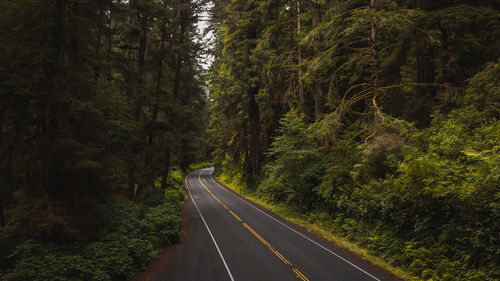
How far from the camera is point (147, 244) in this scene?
10.6 meters

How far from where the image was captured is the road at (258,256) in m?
8.97

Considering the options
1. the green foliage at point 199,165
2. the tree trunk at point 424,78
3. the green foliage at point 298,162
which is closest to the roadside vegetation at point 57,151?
the green foliage at point 298,162

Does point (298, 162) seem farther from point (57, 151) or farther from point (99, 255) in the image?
point (57, 151)

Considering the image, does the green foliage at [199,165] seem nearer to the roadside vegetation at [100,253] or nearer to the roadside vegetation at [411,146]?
the roadside vegetation at [411,146]

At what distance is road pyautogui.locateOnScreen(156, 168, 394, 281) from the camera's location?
897cm

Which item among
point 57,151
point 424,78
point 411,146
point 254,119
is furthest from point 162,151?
point 424,78

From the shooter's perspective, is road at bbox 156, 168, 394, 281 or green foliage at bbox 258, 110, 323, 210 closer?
road at bbox 156, 168, 394, 281

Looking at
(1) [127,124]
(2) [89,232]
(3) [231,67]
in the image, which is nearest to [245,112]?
(3) [231,67]

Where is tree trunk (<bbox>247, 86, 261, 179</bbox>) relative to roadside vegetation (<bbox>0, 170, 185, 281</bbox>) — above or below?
above

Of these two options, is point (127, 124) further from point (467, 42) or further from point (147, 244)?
point (467, 42)

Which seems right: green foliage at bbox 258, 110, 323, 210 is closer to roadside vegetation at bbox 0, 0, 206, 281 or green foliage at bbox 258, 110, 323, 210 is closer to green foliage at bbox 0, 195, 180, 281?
green foliage at bbox 0, 195, 180, 281

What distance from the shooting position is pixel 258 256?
35.2 feet

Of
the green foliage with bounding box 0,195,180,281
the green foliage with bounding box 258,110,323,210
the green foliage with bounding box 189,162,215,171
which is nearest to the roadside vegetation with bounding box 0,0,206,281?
the green foliage with bounding box 0,195,180,281

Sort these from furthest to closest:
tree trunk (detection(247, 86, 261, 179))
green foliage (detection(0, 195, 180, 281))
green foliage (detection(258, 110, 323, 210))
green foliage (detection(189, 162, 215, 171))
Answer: green foliage (detection(189, 162, 215, 171)) < tree trunk (detection(247, 86, 261, 179)) < green foliage (detection(258, 110, 323, 210)) < green foliage (detection(0, 195, 180, 281))
